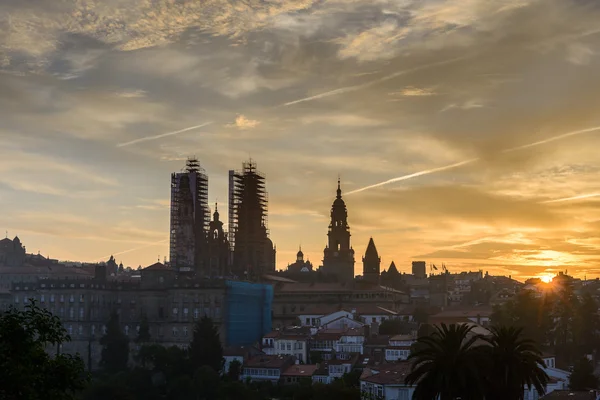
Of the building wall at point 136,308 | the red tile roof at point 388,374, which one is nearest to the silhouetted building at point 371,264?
the building wall at point 136,308

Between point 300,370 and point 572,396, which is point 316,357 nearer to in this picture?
→ point 300,370

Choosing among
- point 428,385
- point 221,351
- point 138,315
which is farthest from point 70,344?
point 428,385

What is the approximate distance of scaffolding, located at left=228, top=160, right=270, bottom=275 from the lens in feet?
585

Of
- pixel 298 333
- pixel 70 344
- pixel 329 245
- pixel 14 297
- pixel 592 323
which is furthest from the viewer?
pixel 329 245

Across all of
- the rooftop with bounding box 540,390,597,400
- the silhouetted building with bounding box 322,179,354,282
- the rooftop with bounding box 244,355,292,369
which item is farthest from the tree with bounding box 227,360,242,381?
the silhouetted building with bounding box 322,179,354,282

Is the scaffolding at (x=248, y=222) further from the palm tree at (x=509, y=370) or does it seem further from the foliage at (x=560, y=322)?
the palm tree at (x=509, y=370)

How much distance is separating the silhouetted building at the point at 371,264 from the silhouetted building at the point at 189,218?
31727 mm

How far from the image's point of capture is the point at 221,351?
126m

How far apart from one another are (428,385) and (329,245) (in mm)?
139536

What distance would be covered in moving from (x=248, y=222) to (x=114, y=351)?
44.6 metres

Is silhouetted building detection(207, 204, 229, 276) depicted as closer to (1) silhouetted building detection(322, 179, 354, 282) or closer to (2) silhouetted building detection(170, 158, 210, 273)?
(2) silhouetted building detection(170, 158, 210, 273)

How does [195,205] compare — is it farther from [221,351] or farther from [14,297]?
[221,351]

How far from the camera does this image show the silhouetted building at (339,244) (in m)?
189

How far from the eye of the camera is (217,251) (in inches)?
6959
